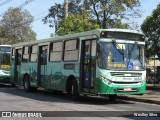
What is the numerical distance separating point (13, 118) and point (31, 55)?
11.8 meters

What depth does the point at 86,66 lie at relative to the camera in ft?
58.1

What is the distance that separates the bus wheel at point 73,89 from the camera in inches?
721

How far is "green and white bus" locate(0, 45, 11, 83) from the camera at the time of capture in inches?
1177

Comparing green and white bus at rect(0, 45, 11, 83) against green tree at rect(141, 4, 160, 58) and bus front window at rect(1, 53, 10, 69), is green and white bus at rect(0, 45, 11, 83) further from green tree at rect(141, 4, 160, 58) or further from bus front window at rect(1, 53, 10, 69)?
green tree at rect(141, 4, 160, 58)

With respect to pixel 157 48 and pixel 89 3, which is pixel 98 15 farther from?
pixel 157 48

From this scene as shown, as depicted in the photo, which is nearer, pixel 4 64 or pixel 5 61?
pixel 4 64

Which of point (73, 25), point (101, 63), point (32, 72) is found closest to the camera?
point (101, 63)

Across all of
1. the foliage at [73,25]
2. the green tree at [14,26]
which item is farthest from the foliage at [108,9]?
the green tree at [14,26]

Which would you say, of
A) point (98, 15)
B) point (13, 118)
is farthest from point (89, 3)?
point (13, 118)

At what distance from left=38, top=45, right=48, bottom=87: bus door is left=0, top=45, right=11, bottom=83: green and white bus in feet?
26.3

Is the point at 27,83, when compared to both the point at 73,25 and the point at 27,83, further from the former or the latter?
the point at 73,25

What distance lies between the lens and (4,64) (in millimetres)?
30047

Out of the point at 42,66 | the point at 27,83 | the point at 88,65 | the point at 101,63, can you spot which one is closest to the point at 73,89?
the point at 88,65

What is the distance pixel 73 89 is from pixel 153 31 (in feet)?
37.5
